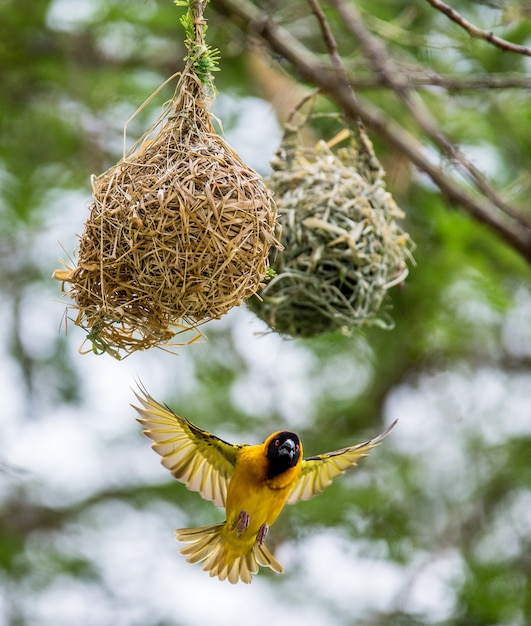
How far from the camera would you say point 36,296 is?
19.7 feet

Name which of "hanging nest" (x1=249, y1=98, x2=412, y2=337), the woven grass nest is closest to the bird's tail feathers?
"hanging nest" (x1=249, y1=98, x2=412, y2=337)

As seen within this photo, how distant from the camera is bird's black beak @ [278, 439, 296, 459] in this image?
2879 millimetres

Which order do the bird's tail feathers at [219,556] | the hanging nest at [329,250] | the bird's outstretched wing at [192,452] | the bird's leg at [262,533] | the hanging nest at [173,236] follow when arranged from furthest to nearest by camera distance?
the bird's tail feathers at [219,556] → the bird's leg at [262,533] → the hanging nest at [329,250] → the bird's outstretched wing at [192,452] → the hanging nest at [173,236]

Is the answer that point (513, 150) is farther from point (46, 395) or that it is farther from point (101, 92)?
point (46, 395)

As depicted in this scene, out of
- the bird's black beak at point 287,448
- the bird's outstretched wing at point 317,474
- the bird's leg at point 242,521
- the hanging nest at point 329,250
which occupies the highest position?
the hanging nest at point 329,250

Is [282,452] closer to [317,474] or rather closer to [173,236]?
[317,474]

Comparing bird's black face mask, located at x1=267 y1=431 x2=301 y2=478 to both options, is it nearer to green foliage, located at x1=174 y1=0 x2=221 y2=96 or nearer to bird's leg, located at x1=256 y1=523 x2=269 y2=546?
bird's leg, located at x1=256 y1=523 x2=269 y2=546

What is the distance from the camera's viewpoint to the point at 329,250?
3061mm

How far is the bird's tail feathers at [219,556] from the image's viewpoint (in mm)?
3412

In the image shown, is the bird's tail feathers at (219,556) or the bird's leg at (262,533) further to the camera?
the bird's tail feathers at (219,556)

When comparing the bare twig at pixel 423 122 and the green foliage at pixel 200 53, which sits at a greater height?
the bare twig at pixel 423 122

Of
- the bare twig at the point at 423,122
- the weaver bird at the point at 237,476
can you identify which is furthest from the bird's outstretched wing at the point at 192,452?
the bare twig at the point at 423,122

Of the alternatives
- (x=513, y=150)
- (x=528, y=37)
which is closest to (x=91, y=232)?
(x=528, y=37)

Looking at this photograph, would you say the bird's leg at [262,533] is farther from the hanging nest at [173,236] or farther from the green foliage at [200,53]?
the green foliage at [200,53]
